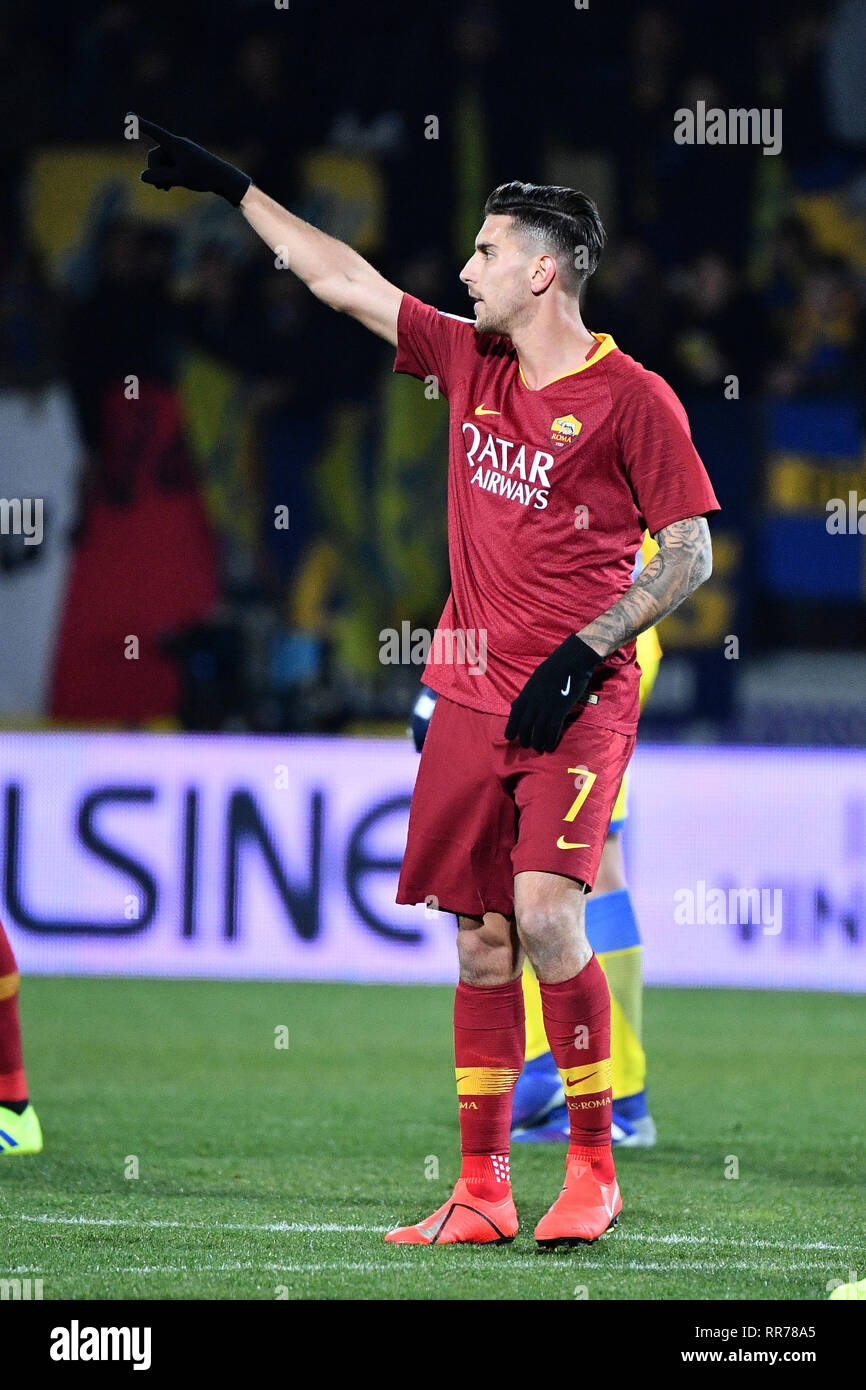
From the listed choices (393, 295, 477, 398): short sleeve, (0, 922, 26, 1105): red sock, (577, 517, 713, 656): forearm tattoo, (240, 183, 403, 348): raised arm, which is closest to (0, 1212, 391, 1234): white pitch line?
(0, 922, 26, 1105): red sock

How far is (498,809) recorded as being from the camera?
404 centimetres

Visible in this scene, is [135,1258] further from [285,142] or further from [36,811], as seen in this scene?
[285,142]

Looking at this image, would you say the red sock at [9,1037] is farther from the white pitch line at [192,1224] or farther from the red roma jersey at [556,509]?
the red roma jersey at [556,509]

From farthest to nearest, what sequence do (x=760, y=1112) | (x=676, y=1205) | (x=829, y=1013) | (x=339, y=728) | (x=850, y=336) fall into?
1. (x=850, y=336)
2. (x=339, y=728)
3. (x=829, y=1013)
4. (x=760, y=1112)
5. (x=676, y=1205)

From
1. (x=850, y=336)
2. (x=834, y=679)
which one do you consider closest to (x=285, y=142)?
(x=850, y=336)

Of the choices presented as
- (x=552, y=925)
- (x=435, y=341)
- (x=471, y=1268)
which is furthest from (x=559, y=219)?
(x=471, y=1268)

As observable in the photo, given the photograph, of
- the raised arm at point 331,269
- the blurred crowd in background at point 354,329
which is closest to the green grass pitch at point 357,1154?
the raised arm at point 331,269

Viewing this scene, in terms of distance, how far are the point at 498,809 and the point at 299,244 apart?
1.31 metres

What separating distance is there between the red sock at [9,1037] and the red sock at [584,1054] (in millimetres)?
1546

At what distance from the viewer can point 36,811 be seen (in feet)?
27.4

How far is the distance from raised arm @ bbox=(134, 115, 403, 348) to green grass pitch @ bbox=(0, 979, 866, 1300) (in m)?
1.94

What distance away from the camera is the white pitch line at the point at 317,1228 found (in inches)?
157

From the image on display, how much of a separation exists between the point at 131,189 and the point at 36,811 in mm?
5840
